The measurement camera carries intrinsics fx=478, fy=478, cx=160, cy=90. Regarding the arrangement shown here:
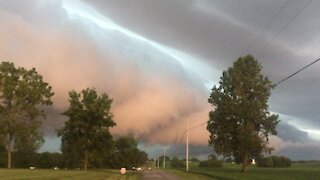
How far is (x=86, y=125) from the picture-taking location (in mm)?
110500

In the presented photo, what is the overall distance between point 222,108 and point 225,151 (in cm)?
877

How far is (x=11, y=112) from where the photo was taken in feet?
334

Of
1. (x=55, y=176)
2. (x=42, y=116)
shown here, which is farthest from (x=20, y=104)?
(x=55, y=176)

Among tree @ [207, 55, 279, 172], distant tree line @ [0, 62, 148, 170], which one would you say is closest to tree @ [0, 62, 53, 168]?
distant tree line @ [0, 62, 148, 170]

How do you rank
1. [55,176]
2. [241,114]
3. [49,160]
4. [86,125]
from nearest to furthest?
[55,176], [241,114], [86,125], [49,160]

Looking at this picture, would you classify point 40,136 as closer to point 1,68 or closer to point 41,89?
A: point 41,89

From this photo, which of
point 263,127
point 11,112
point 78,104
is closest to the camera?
point 263,127

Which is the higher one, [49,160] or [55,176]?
[49,160]

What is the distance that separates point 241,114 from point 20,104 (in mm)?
47304

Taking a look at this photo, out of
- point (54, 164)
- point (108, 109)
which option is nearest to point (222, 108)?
point (108, 109)

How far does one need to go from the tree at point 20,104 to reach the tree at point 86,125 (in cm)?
703

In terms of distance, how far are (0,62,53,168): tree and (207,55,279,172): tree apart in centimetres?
3747

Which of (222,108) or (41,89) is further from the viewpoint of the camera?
(41,89)

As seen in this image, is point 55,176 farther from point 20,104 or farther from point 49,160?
point 49,160
